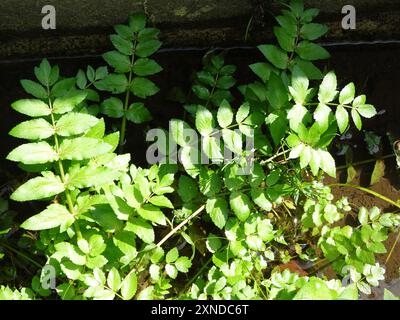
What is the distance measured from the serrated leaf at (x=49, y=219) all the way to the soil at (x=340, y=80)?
40.0 inches

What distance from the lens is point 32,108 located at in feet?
7.75

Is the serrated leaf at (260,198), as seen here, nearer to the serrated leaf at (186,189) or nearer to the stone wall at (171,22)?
the serrated leaf at (186,189)

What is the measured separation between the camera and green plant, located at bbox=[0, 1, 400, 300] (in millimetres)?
2314

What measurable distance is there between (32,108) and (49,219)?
527 millimetres

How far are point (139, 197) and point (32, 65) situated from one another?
1574 millimetres

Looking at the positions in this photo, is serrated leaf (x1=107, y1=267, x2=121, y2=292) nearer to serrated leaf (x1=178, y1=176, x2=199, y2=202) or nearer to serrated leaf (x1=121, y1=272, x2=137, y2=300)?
serrated leaf (x1=121, y1=272, x2=137, y2=300)

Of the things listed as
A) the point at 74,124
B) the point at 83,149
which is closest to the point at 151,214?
the point at 83,149

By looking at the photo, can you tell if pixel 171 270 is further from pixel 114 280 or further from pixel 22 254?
pixel 22 254

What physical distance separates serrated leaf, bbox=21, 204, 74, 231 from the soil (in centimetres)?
102

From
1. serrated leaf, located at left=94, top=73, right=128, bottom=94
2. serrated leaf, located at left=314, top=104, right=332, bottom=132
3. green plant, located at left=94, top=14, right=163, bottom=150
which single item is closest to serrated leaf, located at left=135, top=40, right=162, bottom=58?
green plant, located at left=94, top=14, right=163, bottom=150

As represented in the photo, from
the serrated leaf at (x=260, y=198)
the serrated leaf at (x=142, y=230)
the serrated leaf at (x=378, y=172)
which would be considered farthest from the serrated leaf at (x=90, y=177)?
the serrated leaf at (x=378, y=172)

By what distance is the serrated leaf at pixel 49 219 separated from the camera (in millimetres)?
2238

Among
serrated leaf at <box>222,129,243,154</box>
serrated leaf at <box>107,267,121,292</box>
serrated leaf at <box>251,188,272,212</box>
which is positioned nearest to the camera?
serrated leaf at <box>107,267,121,292</box>

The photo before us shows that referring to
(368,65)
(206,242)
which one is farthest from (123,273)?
(368,65)
